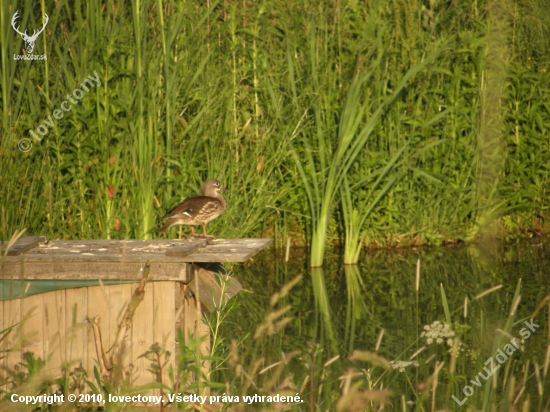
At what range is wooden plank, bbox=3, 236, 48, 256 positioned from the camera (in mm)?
4297

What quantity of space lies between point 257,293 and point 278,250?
5.16ft

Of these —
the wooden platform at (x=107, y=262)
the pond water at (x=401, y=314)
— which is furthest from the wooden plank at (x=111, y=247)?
the pond water at (x=401, y=314)

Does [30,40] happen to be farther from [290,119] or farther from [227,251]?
[227,251]

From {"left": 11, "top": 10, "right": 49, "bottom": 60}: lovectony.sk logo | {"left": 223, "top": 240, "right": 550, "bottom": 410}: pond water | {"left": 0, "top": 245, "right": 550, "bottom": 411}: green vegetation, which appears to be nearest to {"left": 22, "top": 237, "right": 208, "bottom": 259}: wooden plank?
{"left": 0, "top": 245, "right": 550, "bottom": 411}: green vegetation

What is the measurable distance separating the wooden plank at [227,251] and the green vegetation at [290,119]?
2.05m

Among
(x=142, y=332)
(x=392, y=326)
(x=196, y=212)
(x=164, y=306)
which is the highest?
(x=196, y=212)

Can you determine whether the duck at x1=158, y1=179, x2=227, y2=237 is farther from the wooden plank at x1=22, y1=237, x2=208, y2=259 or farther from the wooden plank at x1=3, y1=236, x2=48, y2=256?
the wooden plank at x1=3, y1=236, x2=48, y2=256

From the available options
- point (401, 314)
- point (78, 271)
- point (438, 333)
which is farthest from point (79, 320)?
point (401, 314)

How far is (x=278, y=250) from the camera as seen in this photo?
8.91 metres

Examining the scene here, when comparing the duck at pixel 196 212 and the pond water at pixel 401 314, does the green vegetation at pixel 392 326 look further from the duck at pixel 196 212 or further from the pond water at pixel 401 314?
the duck at pixel 196 212

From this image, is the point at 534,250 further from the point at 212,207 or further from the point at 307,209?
the point at 212,207

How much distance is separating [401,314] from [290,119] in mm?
2572

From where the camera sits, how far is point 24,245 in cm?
444

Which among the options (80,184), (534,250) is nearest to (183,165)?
(80,184)
